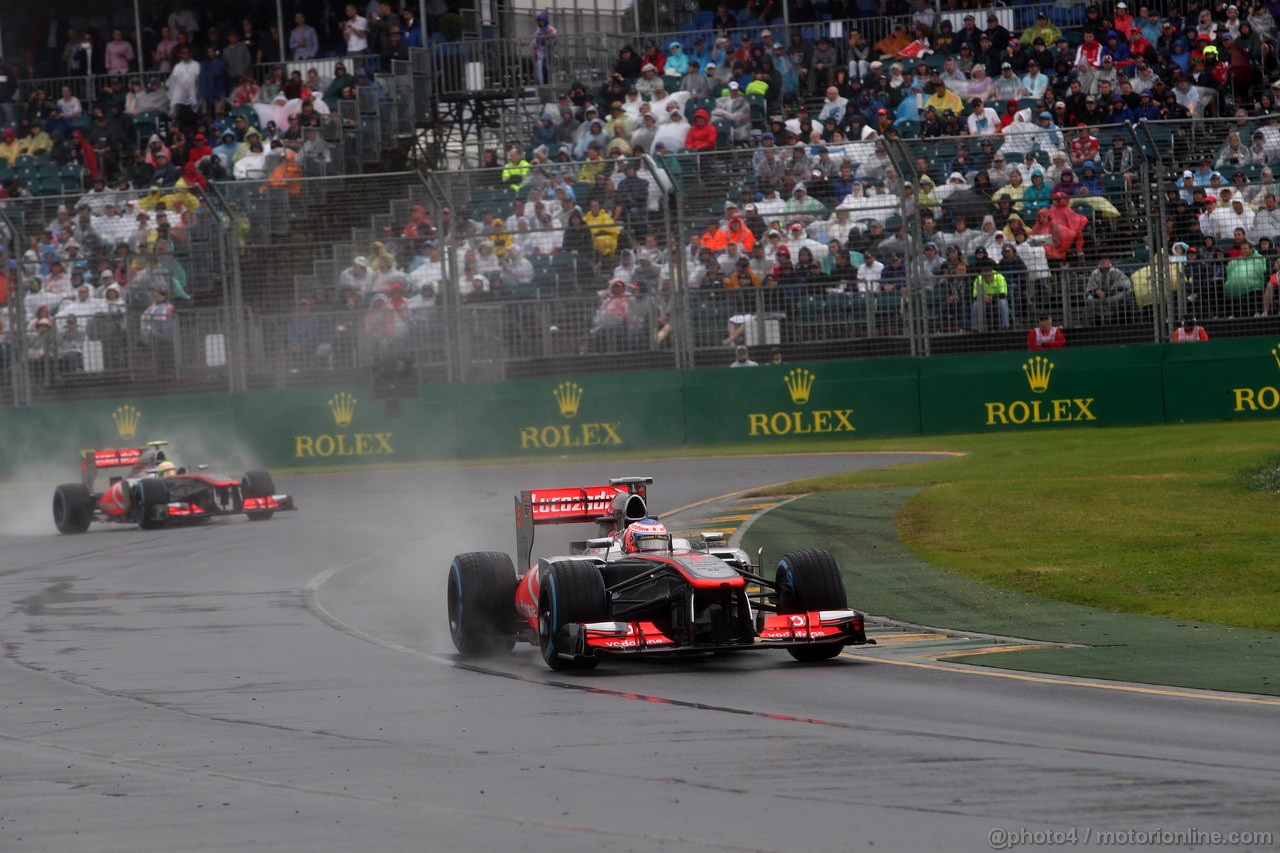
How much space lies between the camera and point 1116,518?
16.9 meters

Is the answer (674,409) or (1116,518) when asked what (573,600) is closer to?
(1116,518)

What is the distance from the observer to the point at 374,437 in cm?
2866

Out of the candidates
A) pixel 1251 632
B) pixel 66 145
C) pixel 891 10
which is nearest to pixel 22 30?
pixel 66 145

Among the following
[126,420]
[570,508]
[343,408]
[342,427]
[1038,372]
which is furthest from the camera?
[126,420]

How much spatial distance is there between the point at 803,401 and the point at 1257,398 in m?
6.89

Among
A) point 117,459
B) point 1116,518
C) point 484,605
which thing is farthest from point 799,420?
point 484,605

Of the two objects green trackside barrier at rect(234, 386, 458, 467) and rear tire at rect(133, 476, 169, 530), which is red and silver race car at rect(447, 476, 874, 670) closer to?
rear tire at rect(133, 476, 169, 530)

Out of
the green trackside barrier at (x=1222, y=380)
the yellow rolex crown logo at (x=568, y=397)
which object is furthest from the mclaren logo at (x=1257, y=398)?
the yellow rolex crown logo at (x=568, y=397)

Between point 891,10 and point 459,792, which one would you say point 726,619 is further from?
point 891,10

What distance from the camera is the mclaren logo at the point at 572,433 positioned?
28.0m

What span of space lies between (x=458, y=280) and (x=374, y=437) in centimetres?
302

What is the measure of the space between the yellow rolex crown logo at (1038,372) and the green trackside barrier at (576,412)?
541 centimetres

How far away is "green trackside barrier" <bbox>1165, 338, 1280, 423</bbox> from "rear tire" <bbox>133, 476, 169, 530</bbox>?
14974 millimetres

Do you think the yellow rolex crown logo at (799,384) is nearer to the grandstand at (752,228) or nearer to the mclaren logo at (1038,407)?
the grandstand at (752,228)
